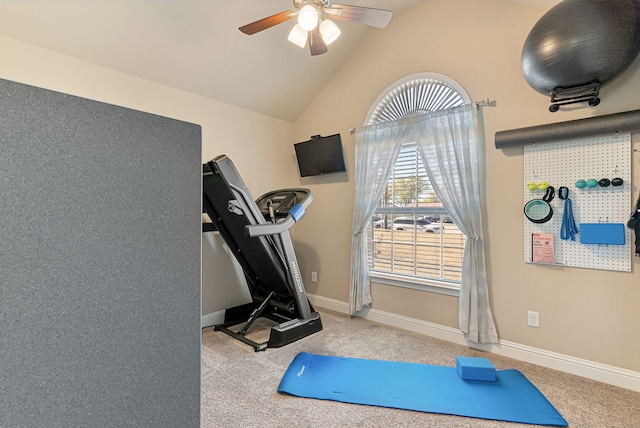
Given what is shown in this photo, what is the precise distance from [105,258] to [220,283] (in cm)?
285

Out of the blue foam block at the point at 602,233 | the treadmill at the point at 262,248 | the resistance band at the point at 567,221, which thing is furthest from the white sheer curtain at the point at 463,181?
the treadmill at the point at 262,248

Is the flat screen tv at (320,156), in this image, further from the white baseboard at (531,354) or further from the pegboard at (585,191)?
the pegboard at (585,191)

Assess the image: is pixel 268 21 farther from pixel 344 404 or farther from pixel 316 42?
pixel 344 404

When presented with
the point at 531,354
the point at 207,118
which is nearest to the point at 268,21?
the point at 207,118

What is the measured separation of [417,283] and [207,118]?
287 cm

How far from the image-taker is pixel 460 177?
2707 millimetres

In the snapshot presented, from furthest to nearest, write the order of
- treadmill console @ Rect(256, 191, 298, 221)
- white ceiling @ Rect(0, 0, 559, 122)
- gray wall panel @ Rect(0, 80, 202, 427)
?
1. treadmill console @ Rect(256, 191, 298, 221)
2. white ceiling @ Rect(0, 0, 559, 122)
3. gray wall panel @ Rect(0, 80, 202, 427)

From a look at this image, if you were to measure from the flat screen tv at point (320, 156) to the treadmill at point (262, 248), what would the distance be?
72 cm

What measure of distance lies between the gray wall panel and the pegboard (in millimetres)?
2558

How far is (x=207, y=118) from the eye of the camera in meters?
3.33

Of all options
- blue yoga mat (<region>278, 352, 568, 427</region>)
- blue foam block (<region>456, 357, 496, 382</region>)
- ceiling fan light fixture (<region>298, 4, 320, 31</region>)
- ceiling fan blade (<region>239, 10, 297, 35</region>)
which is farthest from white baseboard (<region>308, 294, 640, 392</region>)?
ceiling fan blade (<region>239, 10, 297, 35</region>)

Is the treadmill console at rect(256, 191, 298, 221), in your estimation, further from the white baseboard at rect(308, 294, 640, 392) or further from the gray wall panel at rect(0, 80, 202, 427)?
the gray wall panel at rect(0, 80, 202, 427)

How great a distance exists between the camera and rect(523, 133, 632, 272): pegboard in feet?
6.75

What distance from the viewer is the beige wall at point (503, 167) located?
2111mm
